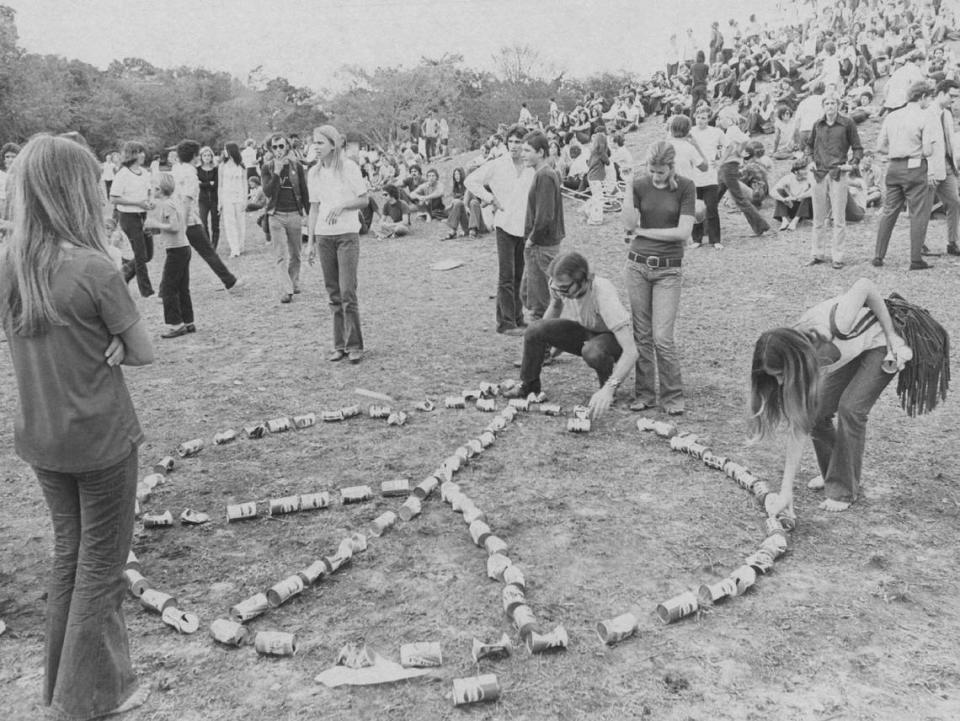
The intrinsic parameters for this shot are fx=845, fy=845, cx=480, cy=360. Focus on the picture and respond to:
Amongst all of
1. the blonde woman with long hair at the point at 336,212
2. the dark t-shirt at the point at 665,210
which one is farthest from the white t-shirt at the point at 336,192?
the dark t-shirt at the point at 665,210

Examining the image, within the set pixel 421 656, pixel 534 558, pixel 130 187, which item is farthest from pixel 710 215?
pixel 421 656

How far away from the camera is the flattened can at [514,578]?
171 inches

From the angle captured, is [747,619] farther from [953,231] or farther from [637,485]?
[953,231]

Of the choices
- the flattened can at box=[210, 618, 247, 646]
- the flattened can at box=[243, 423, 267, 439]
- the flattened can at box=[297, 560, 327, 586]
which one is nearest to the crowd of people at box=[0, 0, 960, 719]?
the flattened can at box=[210, 618, 247, 646]

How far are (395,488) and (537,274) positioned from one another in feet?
13.1

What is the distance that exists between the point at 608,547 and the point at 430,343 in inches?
200

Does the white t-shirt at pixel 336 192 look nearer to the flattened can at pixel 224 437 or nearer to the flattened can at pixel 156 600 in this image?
the flattened can at pixel 224 437

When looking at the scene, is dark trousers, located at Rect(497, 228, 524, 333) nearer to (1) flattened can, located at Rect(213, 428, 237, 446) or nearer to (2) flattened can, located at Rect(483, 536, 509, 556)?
(1) flattened can, located at Rect(213, 428, 237, 446)

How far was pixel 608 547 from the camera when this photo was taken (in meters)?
4.85

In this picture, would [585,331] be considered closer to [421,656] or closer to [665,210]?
[665,210]

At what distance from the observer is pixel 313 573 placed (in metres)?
4.48

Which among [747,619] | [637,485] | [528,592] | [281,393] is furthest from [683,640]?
[281,393]

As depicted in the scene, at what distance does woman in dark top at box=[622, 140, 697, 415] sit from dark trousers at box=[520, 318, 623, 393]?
0.88 ft

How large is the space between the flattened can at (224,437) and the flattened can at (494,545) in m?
2.80
